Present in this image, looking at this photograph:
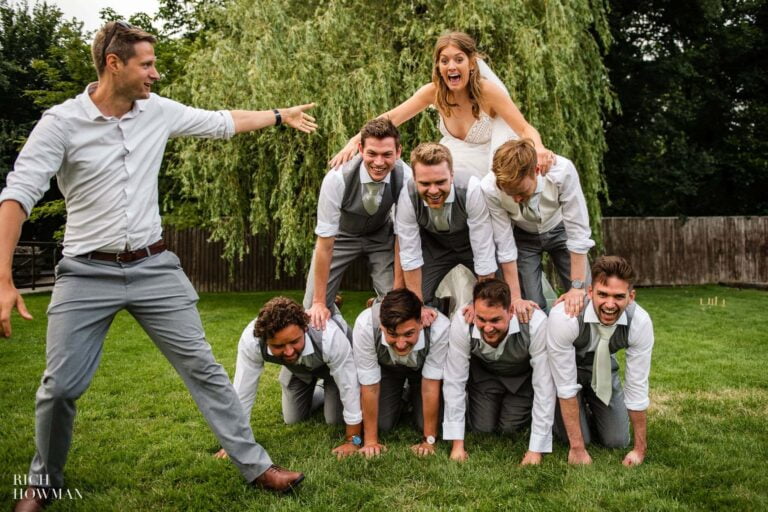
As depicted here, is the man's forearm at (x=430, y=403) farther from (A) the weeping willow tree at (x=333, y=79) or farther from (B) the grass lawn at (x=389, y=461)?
(A) the weeping willow tree at (x=333, y=79)

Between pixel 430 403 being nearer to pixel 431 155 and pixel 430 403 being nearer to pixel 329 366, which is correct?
pixel 329 366

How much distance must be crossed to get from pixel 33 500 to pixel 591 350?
339 centimetres

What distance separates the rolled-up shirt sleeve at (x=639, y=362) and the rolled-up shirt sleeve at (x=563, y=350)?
1.07ft

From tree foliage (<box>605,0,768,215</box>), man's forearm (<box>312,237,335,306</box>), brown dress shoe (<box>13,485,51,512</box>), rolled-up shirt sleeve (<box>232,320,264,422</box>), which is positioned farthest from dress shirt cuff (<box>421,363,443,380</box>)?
tree foliage (<box>605,0,768,215</box>)

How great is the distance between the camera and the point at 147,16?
24.2 metres

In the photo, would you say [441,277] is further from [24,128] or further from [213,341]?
[24,128]

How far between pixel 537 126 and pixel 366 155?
7.28 metres

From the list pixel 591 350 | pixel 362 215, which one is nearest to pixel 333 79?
pixel 362 215

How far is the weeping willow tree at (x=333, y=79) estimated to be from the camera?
1078 centimetres

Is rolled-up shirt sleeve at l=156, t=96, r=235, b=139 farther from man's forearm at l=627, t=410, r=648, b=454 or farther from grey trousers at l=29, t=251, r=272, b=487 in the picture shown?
man's forearm at l=627, t=410, r=648, b=454

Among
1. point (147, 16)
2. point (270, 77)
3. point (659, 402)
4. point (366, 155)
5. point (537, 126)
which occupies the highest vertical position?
point (147, 16)

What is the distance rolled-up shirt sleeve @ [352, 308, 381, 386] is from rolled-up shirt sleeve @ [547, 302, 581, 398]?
1190 millimetres

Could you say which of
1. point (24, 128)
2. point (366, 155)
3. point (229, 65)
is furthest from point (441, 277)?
point (24, 128)

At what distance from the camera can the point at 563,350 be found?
418cm
